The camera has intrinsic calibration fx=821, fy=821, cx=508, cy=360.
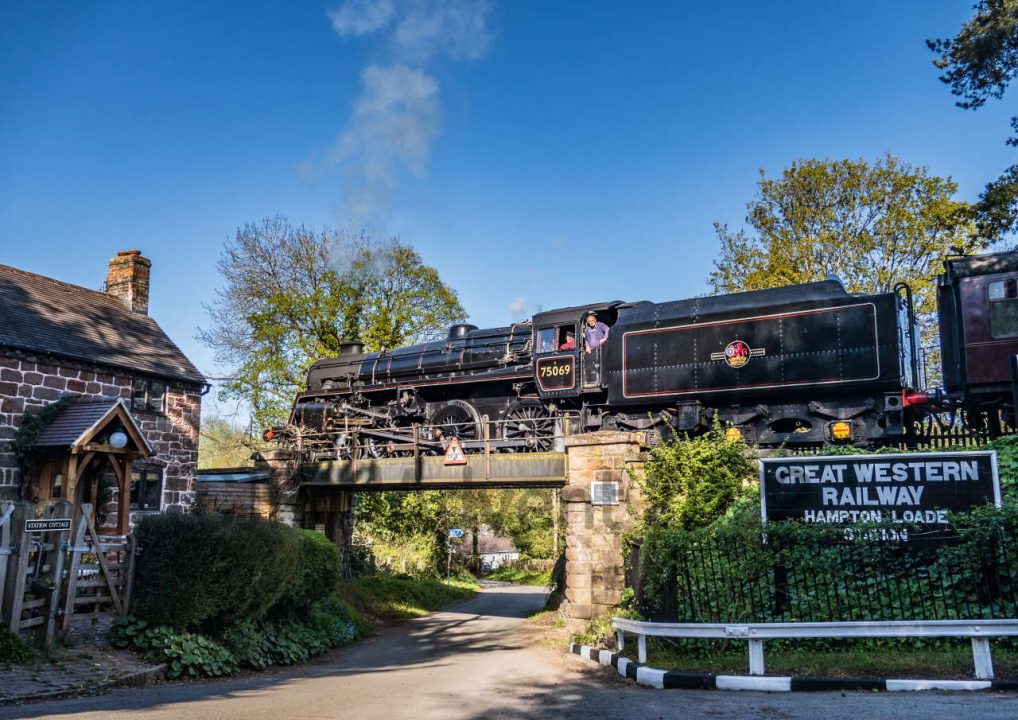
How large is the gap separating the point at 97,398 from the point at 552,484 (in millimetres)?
10349

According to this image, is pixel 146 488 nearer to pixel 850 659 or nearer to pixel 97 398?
pixel 97 398

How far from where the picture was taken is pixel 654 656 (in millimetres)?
9867

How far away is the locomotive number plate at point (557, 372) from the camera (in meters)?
18.2

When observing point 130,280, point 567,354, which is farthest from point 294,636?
point 130,280

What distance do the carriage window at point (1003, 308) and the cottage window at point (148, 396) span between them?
18.1m

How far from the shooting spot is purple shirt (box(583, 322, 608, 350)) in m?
18.2

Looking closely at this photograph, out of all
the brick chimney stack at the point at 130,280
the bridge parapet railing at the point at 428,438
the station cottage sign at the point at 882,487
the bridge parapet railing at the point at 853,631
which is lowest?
the bridge parapet railing at the point at 853,631

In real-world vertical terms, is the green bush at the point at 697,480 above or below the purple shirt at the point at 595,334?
below

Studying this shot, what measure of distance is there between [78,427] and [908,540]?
1534 cm

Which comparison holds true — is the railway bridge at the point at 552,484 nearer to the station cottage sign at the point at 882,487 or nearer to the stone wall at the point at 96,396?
the stone wall at the point at 96,396

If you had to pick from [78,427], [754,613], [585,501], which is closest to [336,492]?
[78,427]

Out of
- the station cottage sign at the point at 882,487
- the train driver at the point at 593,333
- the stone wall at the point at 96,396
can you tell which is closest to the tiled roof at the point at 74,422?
the stone wall at the point at 96,396

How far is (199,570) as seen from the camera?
12.1 m

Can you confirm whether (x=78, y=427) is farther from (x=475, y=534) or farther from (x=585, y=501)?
(x=475, y=534)
